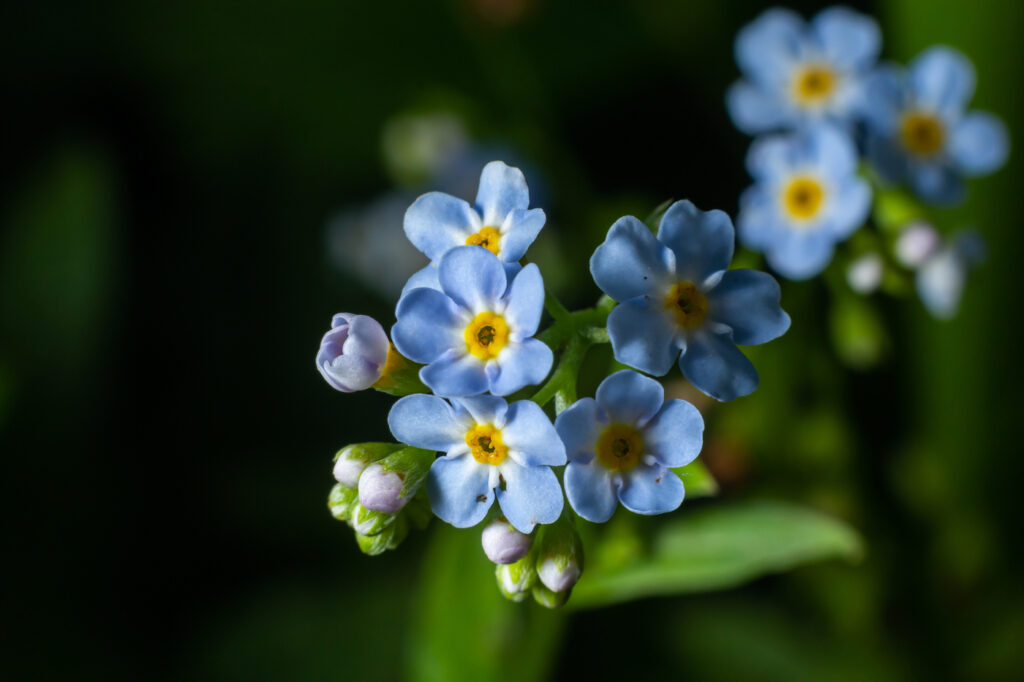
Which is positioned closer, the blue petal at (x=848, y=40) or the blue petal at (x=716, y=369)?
the blue petal at (x=716, y=369)

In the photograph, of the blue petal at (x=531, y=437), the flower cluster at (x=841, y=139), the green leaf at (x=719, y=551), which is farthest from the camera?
the flower cluster at (x=841, y=139)

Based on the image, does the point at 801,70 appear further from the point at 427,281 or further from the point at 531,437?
the point at 531,437

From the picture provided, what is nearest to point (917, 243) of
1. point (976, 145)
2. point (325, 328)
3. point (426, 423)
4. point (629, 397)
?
point (976, 145)

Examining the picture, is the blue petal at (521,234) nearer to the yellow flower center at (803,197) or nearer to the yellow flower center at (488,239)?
the yellow flower center at (488,239)

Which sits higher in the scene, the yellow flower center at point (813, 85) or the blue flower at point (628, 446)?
the yellow flower center at point (813, 85)

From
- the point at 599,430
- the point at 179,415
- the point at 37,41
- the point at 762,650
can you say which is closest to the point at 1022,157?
the point at 762,650

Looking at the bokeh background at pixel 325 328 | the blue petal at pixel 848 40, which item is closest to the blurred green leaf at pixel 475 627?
the bokeh background at pixel 325 328

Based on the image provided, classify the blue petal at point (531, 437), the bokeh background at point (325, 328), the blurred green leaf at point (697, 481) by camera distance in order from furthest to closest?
1. the bokeh background at point (325, 328)
2. the blurred green leaf at point (697, 481)
3. the blue petal at point (531, 437)

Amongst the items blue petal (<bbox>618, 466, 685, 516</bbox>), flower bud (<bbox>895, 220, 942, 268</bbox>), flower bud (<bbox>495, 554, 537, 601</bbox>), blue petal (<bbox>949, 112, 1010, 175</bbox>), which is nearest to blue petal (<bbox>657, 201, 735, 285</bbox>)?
blue petal (<bbox>618, 466, 685, 516</bbox>)
